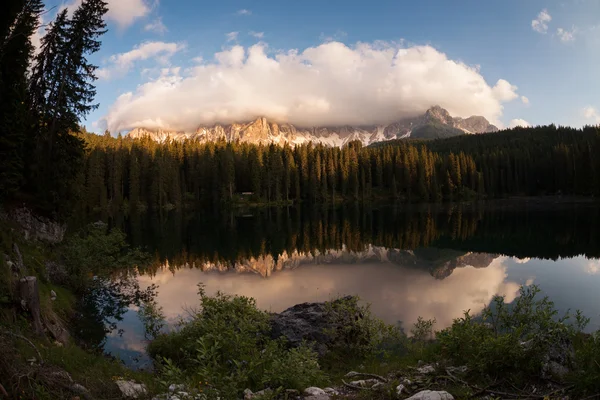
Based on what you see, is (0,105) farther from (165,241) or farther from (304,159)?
(304,159)

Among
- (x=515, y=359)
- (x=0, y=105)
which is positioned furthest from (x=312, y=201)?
(x=515, y=359)

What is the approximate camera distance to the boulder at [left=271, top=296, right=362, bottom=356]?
44.8ft

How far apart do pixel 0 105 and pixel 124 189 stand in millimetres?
98763

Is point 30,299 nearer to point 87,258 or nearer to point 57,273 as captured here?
point 57,273

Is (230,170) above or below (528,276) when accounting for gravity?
above

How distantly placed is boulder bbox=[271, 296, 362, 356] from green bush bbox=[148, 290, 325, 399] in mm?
875

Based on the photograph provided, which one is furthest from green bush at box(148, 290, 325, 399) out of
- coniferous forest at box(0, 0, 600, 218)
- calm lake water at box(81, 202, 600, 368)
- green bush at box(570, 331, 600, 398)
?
coniferous forest at box(0, 0, 600, 218)

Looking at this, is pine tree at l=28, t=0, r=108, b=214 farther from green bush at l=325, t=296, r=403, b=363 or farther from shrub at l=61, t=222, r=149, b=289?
green bush at l=325, t=296, r=403, b=363

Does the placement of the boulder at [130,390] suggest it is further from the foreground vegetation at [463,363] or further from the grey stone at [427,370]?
the grey stone at [427,370]

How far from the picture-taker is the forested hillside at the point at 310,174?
105250 mm

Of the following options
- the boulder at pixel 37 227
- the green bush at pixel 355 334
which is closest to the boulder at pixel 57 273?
the boulder at pixel 37 227

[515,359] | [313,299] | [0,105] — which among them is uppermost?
[0,105]

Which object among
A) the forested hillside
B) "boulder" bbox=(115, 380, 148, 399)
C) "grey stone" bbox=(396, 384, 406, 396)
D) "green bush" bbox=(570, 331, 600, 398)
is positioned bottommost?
"grey stone" bbox=(396, 384, 406, 396)

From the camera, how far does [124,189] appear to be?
110 meters
